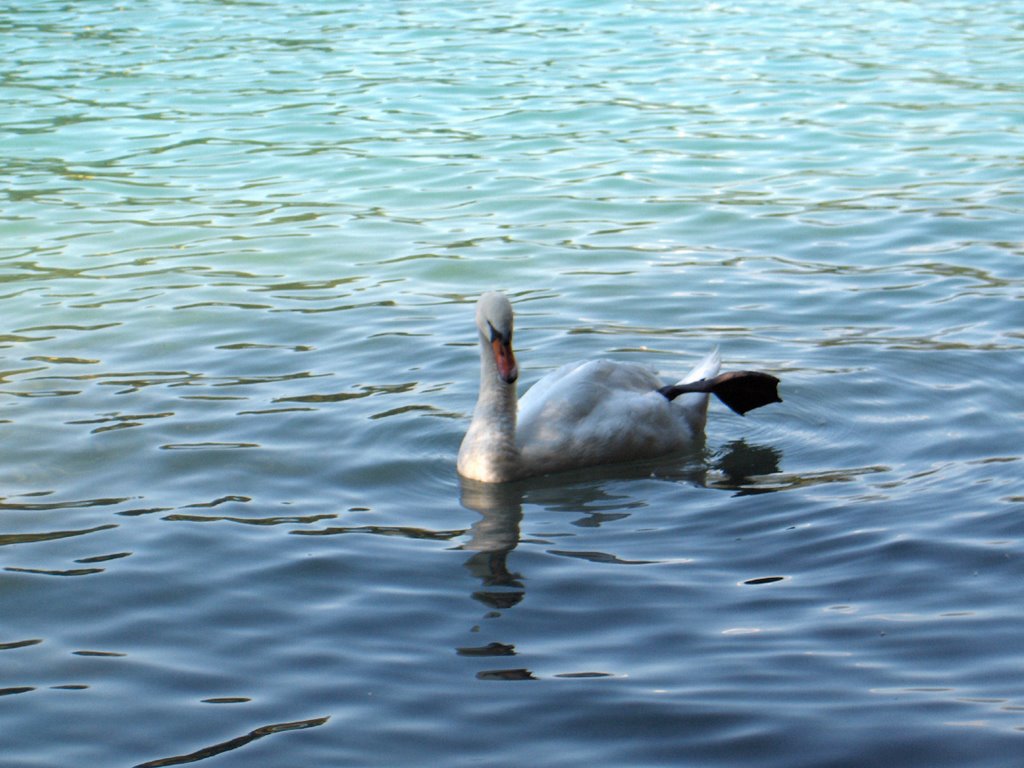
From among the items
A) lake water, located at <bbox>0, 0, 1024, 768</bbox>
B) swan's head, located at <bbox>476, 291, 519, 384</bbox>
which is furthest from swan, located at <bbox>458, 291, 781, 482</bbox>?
lake water, located at <bbox>0, 0, 1024, 768</bbox>

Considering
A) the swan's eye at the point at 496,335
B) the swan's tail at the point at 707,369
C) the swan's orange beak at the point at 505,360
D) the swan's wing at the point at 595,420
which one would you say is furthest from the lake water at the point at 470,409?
the swan's eye at the point at 496,335

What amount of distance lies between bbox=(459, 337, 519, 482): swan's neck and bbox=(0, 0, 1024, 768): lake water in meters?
0.23

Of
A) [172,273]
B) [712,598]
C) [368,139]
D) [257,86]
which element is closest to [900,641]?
[712,598]

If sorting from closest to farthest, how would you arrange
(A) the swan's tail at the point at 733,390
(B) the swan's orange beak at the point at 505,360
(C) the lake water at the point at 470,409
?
(C) the lake water at the point at 470,409 < (B) the swan's orange beak at the point at 505,360 < (A) the swan's tail at the point at 733,390

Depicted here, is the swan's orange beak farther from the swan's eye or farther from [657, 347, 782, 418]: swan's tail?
[657, 347, 782, 418]: swan's tail

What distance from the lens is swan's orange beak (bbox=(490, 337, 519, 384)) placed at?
769cm

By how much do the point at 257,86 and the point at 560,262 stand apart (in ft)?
28.1

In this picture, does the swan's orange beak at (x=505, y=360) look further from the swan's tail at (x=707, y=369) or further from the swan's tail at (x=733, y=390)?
the swan's tail at (x=707, y=369)

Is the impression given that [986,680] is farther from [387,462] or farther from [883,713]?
[387,462]

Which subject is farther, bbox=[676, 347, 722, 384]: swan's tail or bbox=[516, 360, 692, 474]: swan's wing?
bbox=[676, 347, 722, 384]: swan's tail

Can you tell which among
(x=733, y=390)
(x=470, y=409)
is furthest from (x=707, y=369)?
(x=470, y=409)

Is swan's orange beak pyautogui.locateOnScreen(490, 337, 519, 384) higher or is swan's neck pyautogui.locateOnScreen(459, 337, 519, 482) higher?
swan's orange beak pyautogui.locateOnScreen(490, 337, 519, 384)

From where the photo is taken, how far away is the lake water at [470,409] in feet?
17.6

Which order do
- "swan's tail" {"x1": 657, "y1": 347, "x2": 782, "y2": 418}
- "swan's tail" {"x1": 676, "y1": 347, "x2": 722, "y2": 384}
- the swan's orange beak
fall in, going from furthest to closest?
1. "swan's tail" {"x1": 676, "y1": 347, "x2": 722, "y2": 384}
2. "swan's tail" {"x1": 657, "y1": 347, "x2": 782, "y2": 418}
3. the swan's orange beak
